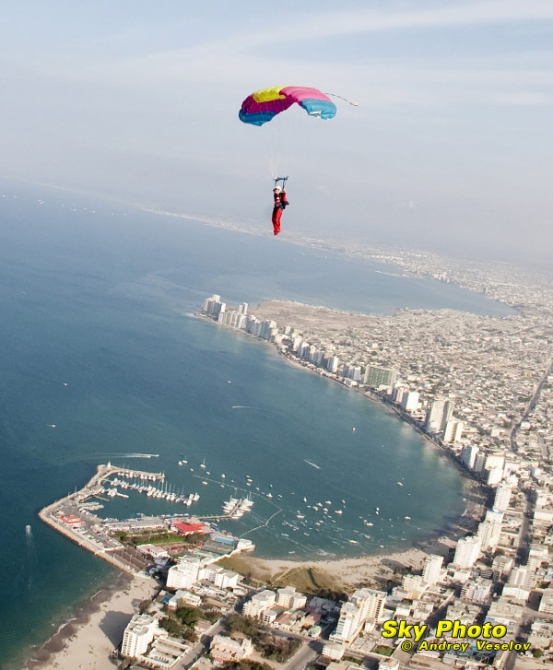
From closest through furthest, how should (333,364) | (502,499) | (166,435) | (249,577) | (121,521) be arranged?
1. (249,577)
2. (121,521)
3. (502,499)
4. (166,435)
5. (333,364)

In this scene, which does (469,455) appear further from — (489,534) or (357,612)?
(357,612)

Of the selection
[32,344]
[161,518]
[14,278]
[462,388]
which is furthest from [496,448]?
[14,278]

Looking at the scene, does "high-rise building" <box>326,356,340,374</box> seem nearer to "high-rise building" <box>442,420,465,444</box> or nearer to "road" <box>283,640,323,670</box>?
"high-rise building" <box>442,420,465,444</box>

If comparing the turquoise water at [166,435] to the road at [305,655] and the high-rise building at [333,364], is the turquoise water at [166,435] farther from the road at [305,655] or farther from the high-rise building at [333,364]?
the road at [305,655]

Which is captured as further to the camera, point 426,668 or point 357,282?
point 357,282

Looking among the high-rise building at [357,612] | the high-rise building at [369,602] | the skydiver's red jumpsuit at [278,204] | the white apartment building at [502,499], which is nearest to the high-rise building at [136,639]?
the high-rise building at [357,612]

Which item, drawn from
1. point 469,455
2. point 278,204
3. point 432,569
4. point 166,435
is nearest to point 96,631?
point 432,569

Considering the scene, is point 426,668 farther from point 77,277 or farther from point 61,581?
point 77,277
